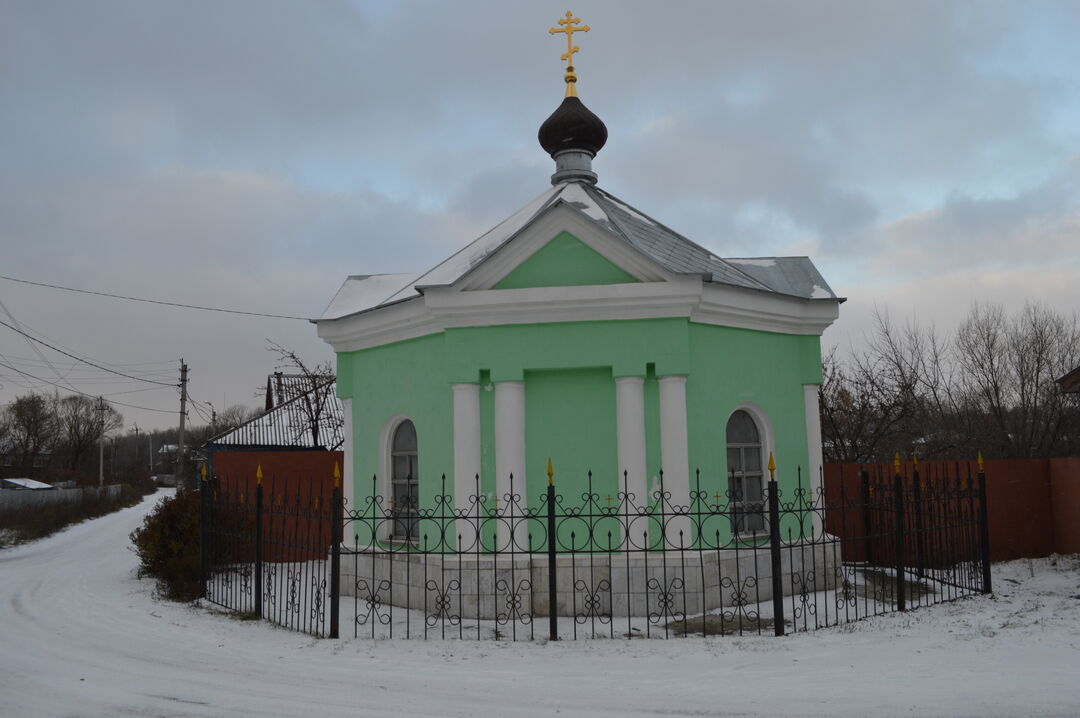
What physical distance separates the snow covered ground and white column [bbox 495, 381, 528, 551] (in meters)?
1.66

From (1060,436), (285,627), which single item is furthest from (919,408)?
(285,627)

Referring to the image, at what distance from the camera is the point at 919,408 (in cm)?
2078

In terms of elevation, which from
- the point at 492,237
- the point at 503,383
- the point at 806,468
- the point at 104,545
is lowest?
the point at 104,545

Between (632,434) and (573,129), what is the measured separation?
5327 mm

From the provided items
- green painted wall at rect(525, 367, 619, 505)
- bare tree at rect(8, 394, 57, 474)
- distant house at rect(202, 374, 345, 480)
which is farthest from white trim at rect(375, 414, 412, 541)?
bare tree at rect(8, 394, 57, 474)

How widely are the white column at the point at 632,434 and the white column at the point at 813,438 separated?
2739 mm

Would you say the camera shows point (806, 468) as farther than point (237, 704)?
Yes

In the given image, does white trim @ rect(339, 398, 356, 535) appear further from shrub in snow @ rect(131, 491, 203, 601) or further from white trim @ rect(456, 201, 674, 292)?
white trim @ rect(456, 201, 674, 292)

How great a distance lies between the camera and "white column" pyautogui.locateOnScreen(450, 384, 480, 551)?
874 centimetres

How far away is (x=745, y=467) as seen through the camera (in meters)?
9.60

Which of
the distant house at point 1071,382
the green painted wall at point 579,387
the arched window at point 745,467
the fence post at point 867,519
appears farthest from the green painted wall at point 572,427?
the distant house at point 1071,382

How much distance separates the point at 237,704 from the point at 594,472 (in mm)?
4413

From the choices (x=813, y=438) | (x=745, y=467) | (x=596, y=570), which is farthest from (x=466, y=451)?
(x=813, y=438)

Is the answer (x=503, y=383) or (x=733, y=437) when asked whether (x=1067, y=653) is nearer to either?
(x=733, y=437)
